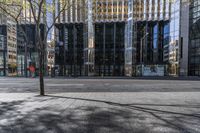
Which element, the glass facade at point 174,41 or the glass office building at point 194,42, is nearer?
the glass facade at point 174,41

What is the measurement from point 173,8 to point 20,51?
39.7 m

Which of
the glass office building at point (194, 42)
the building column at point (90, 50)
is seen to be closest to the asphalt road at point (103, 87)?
the glass office building at point (194, 42)

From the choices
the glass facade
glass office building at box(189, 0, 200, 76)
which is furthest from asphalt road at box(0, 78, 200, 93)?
glass office building at box(189, 0, 200, 76)

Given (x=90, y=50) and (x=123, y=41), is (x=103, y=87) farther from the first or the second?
(x=123, y=41)

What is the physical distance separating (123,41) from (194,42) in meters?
16.8

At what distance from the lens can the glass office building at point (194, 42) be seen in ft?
134

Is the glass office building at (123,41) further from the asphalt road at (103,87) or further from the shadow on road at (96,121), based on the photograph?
the shadow on road at (96,121)

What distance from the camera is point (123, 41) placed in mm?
45062

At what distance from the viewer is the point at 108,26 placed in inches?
1805

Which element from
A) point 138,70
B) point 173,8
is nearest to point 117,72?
point 138,70

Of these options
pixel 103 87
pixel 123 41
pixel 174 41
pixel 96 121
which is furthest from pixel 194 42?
pixel 96 121

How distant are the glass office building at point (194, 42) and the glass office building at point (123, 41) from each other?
143 inches

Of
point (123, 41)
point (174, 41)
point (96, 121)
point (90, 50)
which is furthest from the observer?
point (123, 41)

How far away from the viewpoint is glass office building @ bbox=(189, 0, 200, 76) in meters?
40.7
